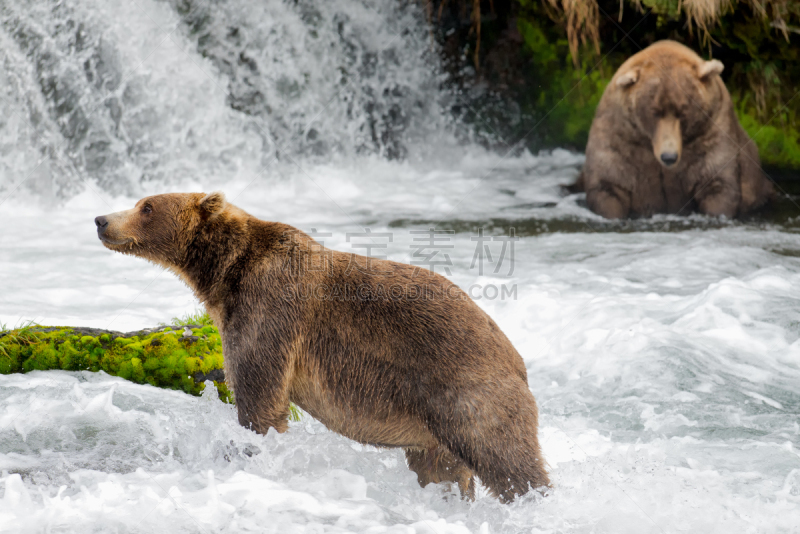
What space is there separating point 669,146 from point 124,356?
21.5ft

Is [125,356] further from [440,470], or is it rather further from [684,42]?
[684,42]

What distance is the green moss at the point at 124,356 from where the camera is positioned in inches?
192

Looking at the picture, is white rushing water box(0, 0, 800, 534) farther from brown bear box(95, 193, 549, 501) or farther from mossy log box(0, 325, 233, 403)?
brown bear box(95, 193, 549, 501)

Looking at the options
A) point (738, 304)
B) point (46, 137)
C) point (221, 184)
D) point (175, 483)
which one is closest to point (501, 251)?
point (738, 304)

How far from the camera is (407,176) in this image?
12.4 m

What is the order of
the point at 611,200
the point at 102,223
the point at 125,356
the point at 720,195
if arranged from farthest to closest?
the point at 611,200, the point at 720,195, the point at 125,356, the point at 102,223

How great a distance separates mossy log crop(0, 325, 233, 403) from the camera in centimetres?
488

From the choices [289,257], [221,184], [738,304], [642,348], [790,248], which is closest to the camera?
[289,257]

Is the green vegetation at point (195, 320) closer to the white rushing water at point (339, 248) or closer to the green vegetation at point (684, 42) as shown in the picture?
the white rushing water at point (339, 248)

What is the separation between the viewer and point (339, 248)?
8781 mm

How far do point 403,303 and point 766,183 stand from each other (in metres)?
8.06

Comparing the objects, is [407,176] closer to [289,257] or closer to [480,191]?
[480,191]

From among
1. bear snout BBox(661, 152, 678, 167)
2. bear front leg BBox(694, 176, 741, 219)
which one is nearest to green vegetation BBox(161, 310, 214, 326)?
bear snout BBox(661, 152, 678, 167)

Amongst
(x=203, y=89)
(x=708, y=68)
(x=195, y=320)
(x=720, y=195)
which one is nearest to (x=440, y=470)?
(x=195, y=320)
